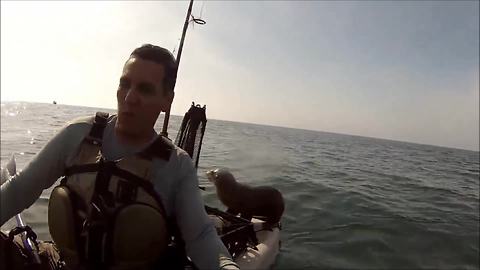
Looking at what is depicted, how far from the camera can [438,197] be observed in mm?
22250

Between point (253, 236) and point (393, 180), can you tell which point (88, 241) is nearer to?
point (253, 236)

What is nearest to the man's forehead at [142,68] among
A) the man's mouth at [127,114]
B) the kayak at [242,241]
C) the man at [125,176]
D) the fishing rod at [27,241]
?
the man at [125,176]

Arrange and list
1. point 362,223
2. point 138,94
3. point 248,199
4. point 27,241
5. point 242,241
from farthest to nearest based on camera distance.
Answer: point 362,223 < point 248,199 < point 242,241 < point 27,241 < point 138,94

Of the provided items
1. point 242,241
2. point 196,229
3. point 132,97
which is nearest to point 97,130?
point 132,97

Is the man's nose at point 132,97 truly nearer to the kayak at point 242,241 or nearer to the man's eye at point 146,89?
the man's eye at point 146,89

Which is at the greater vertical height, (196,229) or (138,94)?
(138,94)

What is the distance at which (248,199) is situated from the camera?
29.9 feet

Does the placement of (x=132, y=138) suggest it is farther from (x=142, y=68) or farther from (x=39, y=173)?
(x=39, y=173)

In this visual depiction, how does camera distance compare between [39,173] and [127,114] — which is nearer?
[39,173]

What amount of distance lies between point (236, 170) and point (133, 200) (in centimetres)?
→ 2082

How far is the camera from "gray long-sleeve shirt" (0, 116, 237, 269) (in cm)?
260

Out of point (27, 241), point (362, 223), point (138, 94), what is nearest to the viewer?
point (138, 94)

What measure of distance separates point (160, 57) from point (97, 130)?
2.46ft

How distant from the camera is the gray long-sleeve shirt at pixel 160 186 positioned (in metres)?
2.60
